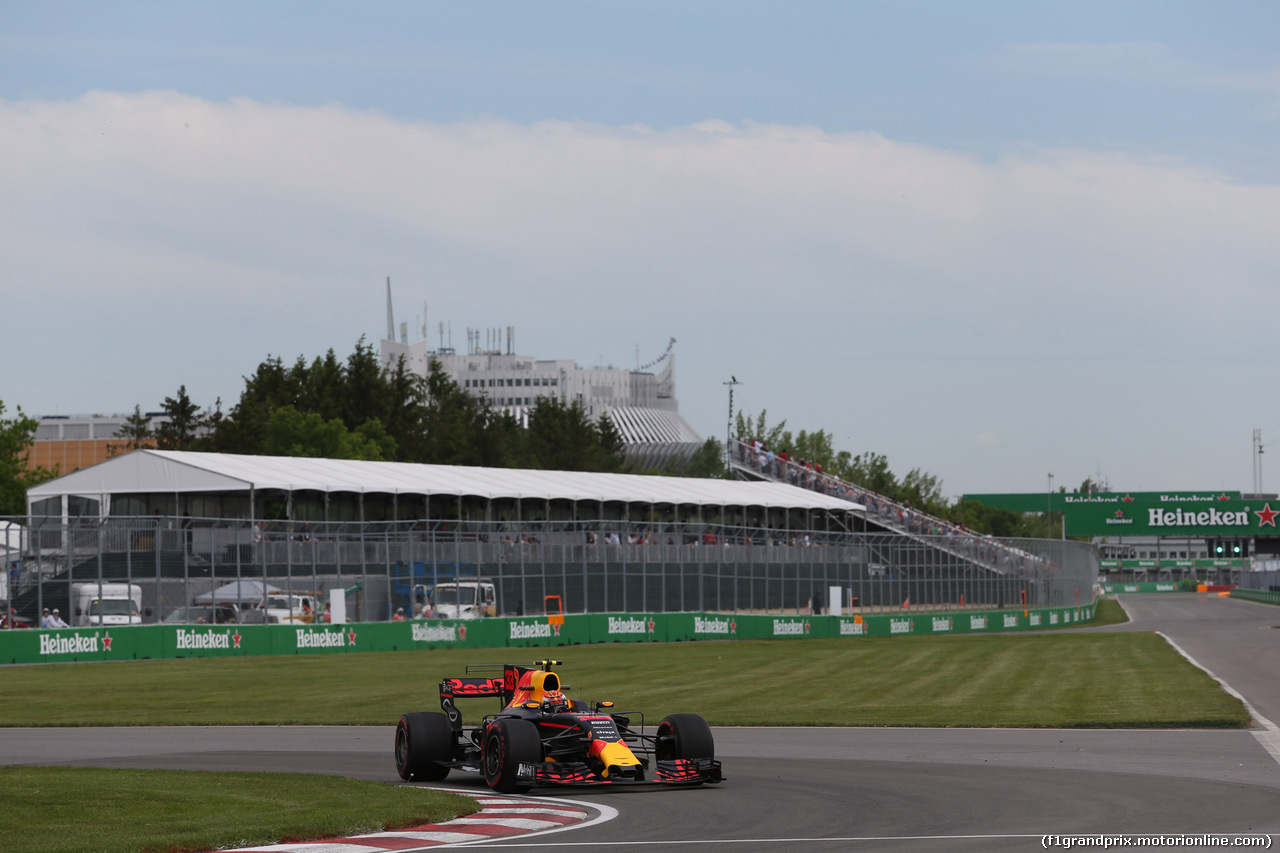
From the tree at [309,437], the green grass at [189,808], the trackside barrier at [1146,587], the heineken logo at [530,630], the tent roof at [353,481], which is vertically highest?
the tree at [309,437]

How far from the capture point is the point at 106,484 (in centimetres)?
5244

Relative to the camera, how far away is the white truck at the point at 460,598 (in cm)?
4525

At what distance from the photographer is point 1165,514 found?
370 ft

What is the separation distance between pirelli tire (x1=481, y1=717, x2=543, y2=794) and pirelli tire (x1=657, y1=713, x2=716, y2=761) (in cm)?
122

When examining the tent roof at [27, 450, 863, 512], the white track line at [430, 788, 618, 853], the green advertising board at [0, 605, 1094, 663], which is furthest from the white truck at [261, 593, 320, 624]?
the white track line at [430, 788, 618, 853]

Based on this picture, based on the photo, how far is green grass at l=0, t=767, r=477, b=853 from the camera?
11.3 meters

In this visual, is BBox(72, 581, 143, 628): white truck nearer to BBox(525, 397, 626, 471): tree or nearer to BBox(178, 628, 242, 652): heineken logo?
BBox(178, 628, 242, 652): heineken logo

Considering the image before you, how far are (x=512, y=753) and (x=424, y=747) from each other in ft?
4.41

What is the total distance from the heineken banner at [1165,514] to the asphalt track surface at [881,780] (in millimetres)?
91787

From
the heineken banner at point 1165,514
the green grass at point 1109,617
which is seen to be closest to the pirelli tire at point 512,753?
the green grass at point 1109,617

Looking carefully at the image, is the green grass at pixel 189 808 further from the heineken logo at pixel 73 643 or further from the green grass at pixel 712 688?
the heineken logo at pixel 73 643

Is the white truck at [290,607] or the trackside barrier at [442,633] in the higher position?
the white truck at [290,607]

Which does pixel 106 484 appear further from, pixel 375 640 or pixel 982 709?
pixel 982 709

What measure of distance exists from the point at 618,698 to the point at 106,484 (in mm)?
31704
